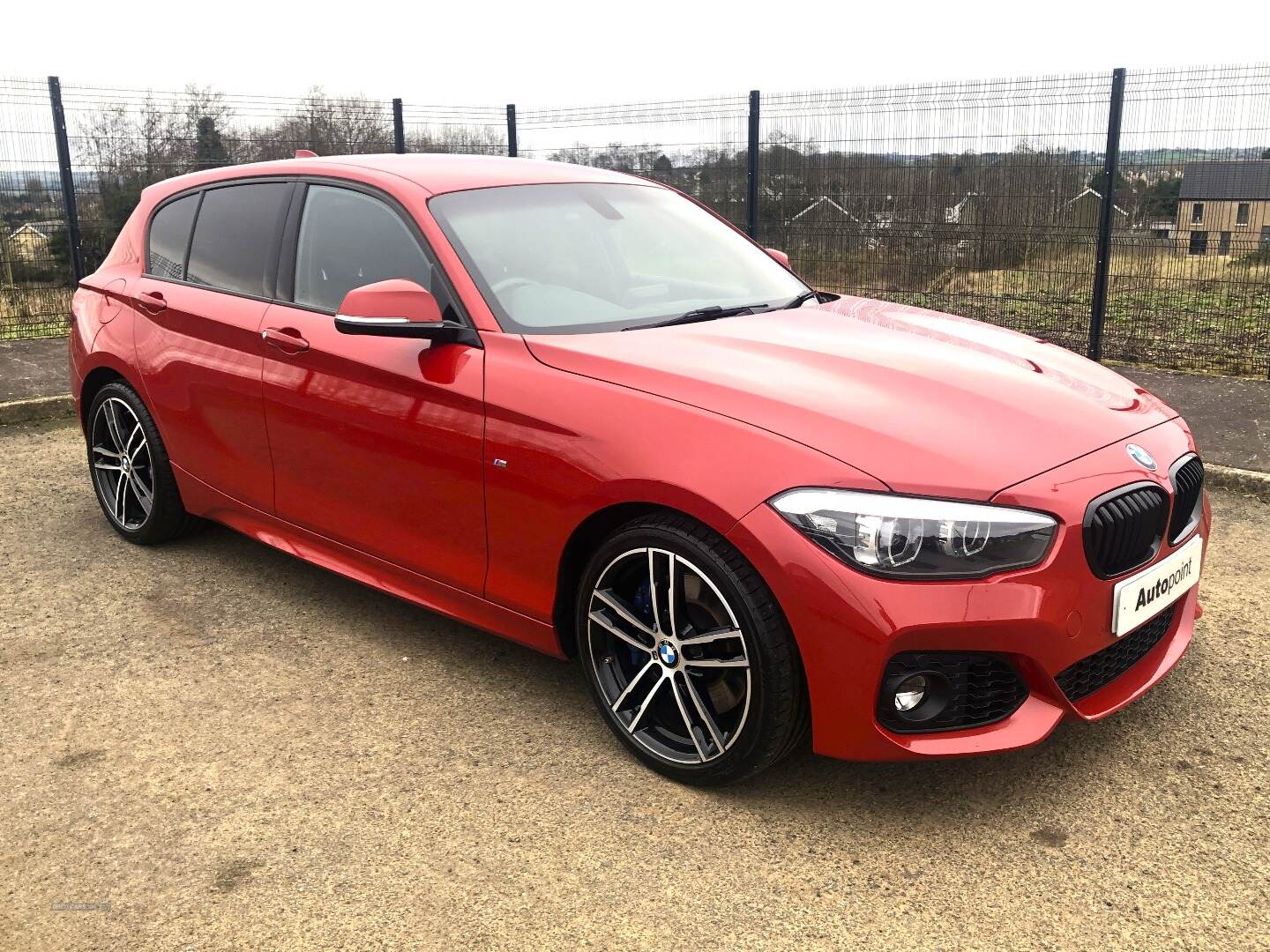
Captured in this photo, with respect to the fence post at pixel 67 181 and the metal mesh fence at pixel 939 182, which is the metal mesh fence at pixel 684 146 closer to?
the metal mesh fence at pixel 939 182

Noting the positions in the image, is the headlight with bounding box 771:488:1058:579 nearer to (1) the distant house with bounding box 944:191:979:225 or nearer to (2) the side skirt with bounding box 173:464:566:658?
(2) the side skirt with bounding box 173:464:566:658

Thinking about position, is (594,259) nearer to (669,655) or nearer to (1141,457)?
(669,655)

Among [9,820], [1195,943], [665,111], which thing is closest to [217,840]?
[9,820]

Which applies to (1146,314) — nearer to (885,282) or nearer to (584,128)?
(885,282)

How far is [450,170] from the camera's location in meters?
3.92

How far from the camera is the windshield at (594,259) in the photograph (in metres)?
3.45

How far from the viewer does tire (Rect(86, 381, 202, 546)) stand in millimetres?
4734

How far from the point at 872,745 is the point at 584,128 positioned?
9.00 meters

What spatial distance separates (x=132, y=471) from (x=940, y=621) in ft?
12.4

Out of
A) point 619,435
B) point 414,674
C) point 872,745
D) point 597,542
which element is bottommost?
point 414,674

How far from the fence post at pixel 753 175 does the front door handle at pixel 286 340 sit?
249 inches

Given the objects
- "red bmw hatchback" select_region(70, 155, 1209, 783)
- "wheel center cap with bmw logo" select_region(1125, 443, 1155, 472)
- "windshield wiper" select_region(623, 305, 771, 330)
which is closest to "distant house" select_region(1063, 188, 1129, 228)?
"red bmw hatchback" select_region(70, 155, 1209, 783)

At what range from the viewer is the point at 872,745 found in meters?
2.66

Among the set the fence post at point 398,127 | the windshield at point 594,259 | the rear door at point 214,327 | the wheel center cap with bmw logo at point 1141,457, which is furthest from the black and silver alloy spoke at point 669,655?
the fence post at point 398,127
